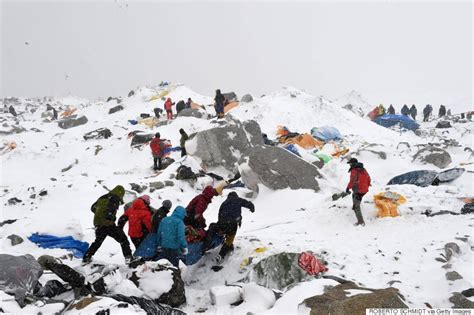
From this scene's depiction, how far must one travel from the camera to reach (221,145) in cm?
1708

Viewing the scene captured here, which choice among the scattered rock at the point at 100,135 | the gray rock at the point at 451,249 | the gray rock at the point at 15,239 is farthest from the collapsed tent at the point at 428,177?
the scattered rock at the point at 100,135

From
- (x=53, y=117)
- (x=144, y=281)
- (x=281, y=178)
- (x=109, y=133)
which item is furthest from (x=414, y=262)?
(x=53, y=117)

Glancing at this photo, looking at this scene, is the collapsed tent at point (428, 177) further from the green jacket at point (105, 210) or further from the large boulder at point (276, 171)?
the green jacket at point (105, 210)

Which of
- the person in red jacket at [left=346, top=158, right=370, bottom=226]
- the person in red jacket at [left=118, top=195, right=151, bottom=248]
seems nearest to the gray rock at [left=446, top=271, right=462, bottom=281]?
the person in red jacket at [left=346, top=158, right=370, bottom=226]

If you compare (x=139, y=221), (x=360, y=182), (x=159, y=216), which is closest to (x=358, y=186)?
(x=360, y=182)

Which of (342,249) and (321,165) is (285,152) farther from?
(342,249)

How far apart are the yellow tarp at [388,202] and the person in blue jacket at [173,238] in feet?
18.8

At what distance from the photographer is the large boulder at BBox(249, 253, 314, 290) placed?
678cm

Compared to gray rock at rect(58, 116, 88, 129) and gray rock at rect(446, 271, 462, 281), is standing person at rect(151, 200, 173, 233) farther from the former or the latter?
gray rock at rect(58, 116, 88, 129)

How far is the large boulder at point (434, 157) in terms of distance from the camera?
15.6 metres

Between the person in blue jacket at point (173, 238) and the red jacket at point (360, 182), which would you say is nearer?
the person in blue jacket at point (173, 238)

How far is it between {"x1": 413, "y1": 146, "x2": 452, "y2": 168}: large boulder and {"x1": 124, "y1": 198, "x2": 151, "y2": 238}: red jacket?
13.7 m

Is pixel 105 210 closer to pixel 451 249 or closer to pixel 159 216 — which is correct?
pixel 159 216

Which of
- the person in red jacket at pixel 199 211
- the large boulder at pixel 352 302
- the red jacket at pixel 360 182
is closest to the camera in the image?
the large boulder at pixel 352 302
